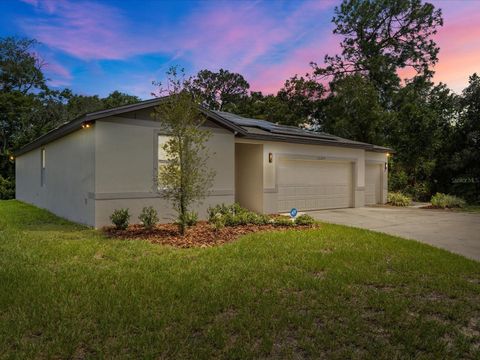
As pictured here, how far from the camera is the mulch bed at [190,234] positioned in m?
7.07

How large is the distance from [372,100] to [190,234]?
18943mm

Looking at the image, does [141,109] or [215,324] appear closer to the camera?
[215,324]

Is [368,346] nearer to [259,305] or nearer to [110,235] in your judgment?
[259,305]


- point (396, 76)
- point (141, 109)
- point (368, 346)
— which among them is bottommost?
point (368, 346)

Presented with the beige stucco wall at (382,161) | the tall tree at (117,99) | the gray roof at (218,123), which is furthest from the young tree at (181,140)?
the tall tree at (117,99)

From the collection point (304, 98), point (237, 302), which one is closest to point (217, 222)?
point (237, 302)

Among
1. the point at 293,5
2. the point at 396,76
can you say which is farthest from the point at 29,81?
the point at 396,76

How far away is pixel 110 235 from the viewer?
303 inches

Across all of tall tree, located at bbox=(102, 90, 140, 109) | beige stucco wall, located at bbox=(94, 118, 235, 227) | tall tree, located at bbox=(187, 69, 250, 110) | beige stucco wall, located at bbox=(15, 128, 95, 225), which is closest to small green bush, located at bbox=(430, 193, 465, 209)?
beige stucco wall, located at bbox=(94, 118, 235, 227)

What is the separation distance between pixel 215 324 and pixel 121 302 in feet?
3.95

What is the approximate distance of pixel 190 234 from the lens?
7820mm
